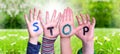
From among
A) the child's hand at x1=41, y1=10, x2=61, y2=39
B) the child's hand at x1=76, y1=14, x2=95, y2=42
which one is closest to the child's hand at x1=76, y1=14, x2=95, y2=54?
the child's hand at x1=76, y1=14, x2=95, y2=42

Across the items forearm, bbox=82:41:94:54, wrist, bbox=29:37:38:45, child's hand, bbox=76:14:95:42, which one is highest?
child's hand, bbox=76:14:95:42

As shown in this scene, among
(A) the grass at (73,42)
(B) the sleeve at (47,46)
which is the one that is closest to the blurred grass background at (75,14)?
(A) the grass at (73,42)

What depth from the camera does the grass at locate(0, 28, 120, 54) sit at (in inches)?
83.4

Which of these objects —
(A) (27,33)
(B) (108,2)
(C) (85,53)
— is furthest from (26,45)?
(B) (108,2)

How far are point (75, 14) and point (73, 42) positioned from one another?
200 mm

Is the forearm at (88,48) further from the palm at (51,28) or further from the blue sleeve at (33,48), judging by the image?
the blue sleeve at (33,48)

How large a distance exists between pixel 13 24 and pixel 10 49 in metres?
0.18

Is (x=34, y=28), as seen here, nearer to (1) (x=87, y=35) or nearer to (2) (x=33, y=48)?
(2) (x=33, y=48)

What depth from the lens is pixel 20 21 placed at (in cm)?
214

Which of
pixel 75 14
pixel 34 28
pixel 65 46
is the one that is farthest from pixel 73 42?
pixel 34 28

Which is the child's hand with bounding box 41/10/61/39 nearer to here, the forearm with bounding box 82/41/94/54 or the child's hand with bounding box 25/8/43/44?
the child's hand with bounding box 25/8/43/44

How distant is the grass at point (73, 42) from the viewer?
6.95 ft

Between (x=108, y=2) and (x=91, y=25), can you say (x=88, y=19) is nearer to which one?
(x=91, y=25)

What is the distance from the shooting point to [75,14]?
2137 millimetres
